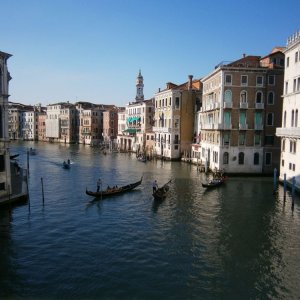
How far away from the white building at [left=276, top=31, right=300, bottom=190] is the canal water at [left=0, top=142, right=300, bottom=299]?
3244mm

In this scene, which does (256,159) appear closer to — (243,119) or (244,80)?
(243,119)

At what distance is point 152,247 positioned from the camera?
14.5 metres

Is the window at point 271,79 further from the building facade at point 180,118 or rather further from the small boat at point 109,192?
the small boat at point 109,192

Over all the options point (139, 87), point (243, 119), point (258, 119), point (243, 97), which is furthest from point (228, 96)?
point (139, 87)

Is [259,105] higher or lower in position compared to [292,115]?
higher

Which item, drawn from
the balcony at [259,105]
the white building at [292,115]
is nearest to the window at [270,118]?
the balcony at [259,105]

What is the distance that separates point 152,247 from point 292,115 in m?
16.4

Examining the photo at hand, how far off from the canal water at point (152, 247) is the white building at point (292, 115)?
3244 mm

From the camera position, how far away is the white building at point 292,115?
81.6 feet

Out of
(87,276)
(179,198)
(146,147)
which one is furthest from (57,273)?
(146,147)

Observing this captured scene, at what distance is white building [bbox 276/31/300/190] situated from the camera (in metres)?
24.9

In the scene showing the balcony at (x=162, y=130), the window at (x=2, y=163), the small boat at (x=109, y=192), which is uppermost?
the balcony at (x=162, y=130)

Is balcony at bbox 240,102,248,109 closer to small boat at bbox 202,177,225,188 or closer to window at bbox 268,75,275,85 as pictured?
window at bbox 268,75,275,85

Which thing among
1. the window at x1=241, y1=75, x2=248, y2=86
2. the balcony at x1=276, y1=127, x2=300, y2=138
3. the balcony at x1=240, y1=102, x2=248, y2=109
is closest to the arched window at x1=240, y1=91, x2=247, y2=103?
the balcony at x1=240, y1=102, x2=248, y2=109
